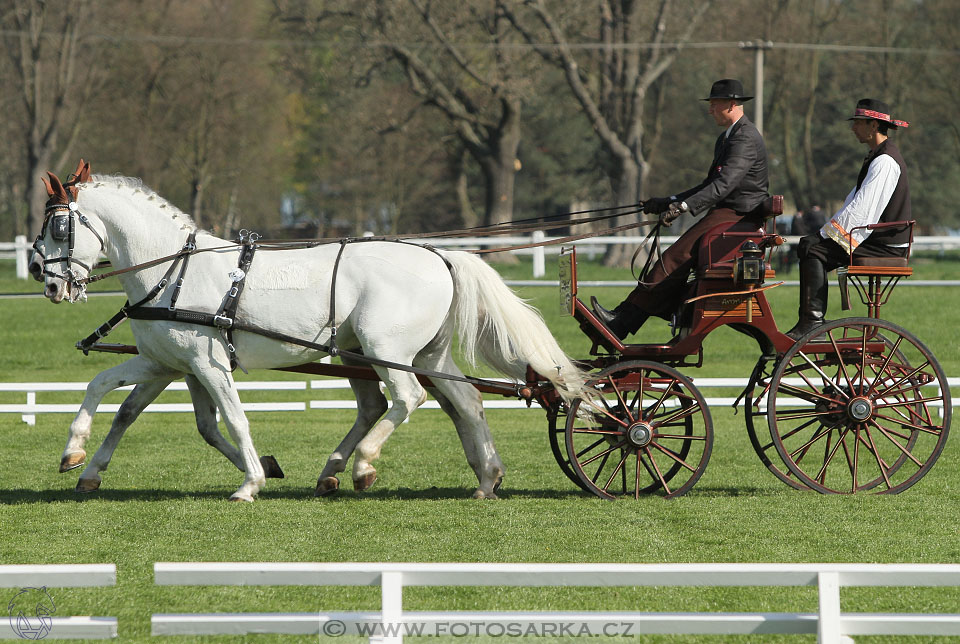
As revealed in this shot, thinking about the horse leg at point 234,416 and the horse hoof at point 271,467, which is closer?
the horse leg at point 234,416

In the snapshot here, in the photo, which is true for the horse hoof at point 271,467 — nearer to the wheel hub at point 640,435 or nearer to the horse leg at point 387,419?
the horse leg at point 387,419

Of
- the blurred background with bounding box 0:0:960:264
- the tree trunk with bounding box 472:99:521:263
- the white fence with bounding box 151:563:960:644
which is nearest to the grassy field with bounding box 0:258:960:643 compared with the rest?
the white fence with bounding box 151:563:960:644

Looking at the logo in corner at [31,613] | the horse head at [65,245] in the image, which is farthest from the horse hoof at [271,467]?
the logo in corner at [31,613]

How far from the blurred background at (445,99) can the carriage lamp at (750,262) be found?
1978 centimetres

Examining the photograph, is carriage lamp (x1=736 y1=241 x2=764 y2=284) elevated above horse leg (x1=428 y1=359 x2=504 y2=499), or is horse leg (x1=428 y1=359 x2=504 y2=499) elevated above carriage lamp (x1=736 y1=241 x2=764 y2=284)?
carriage lamp (x1=736 y1=241 x2=764 y2=284)

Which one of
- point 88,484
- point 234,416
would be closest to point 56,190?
point 234,416

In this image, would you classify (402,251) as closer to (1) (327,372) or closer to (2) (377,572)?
(1) (327,372)

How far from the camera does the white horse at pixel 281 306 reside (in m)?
7.02

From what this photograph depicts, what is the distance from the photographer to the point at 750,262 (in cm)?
694

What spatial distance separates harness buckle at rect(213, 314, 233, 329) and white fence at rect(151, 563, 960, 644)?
3.36 meters

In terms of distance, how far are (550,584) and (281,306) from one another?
3.80 meters

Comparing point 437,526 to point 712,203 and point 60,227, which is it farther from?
point 60,227

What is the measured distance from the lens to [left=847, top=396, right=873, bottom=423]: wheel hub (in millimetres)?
7145

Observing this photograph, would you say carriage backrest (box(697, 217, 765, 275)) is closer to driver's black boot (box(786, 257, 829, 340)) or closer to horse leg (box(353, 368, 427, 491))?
driver's black boot (box(786, 257, 829, 340))
